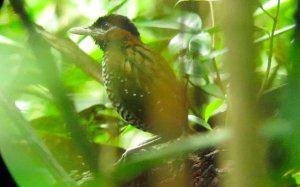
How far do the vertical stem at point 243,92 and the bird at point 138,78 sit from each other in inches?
13.5

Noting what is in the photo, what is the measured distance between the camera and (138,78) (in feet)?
2.01

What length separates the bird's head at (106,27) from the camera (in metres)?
0.60

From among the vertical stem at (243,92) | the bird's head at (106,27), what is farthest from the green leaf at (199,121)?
the vertical stem at (243,92)

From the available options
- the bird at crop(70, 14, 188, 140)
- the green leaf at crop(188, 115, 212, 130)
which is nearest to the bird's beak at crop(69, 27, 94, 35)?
the bird at crop(70, 14, 188, 140)

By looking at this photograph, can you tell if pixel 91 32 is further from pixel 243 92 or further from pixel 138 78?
pixel 243 92

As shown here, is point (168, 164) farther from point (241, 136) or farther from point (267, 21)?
point (241, 136)

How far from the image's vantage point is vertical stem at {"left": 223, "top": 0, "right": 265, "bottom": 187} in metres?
0.20

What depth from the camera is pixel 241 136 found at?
20 centimetres

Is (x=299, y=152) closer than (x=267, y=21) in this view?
Yes

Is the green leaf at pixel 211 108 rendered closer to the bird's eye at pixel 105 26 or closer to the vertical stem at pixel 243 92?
the bird's eye at pixel 105 26

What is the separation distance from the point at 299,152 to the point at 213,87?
0.45 metres

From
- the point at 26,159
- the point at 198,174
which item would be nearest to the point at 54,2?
the point at 26,159

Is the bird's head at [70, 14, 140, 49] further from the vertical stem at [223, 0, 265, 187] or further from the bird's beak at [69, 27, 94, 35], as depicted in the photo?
the vertical stem at [223, 0, 265, 187]

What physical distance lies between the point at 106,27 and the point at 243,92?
41 centimetres
